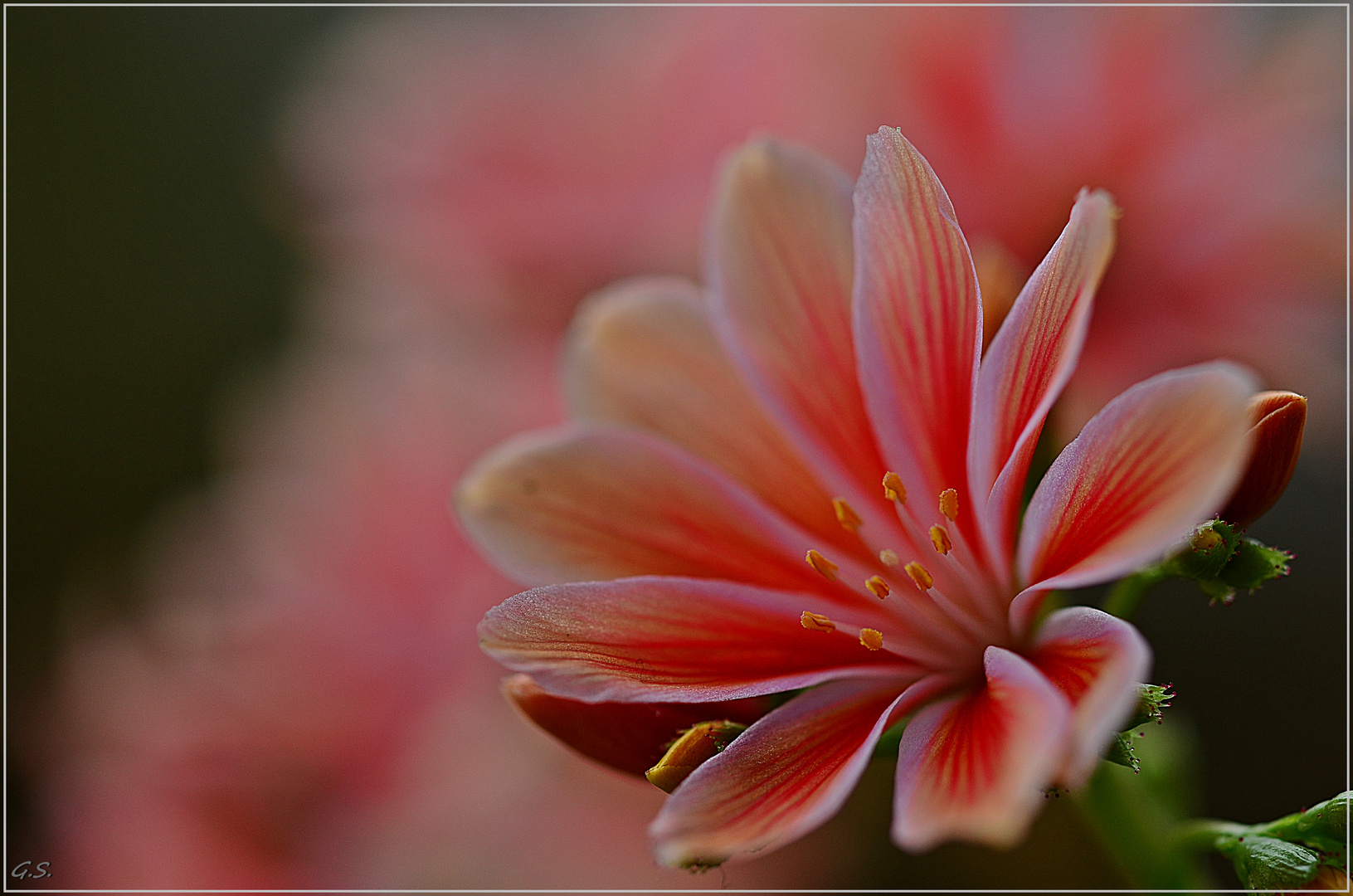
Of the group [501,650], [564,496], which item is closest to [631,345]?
[564,496]

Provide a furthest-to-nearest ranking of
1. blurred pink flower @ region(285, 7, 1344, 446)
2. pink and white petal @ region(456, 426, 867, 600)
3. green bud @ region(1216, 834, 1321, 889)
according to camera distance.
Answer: blurred pink flower @ region(285, 7, 1344, 446) → pink and white petal @ region(456, 426, 867, 600) → green bud @ region(1216, 834, 1321, 889)

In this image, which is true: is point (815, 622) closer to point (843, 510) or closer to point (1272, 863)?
point (843, 510)

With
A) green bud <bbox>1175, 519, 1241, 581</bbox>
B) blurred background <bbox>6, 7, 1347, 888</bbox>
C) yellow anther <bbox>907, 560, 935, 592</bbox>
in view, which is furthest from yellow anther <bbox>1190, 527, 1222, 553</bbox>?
blurred background <bbox>6, 7, 1347, 888</bbox>

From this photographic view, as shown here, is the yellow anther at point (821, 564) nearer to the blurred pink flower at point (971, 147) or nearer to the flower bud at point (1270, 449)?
the flower bud at point (1270, 449)

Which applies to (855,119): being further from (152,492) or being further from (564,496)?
(152,492)

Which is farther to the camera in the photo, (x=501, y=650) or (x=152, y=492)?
(x=152, y=492)

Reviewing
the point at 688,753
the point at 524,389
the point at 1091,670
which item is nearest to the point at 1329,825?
the point at 1091,670

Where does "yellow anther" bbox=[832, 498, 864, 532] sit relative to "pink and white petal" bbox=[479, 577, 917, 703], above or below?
above

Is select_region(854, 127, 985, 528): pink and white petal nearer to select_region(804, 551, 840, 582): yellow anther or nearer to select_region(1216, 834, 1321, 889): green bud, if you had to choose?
select_region(804, 551, 840, 582): yellow anther
